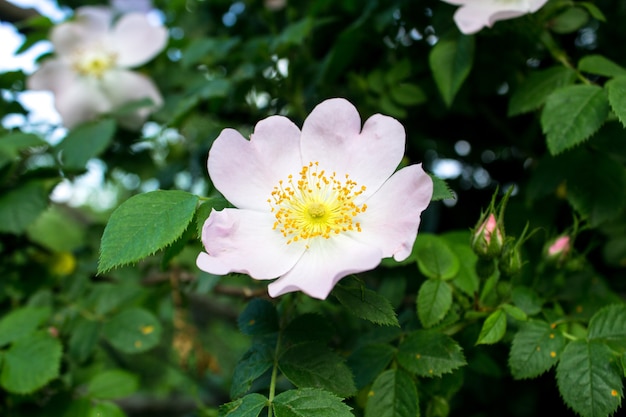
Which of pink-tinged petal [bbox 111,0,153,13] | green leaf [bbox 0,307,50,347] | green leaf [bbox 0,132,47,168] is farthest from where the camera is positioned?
pink-tinged petal [bbox 111,0,153,13]

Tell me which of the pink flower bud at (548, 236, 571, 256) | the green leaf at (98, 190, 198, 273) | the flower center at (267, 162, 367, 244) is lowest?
the pink flower bud at (548, 236, 571, 256)

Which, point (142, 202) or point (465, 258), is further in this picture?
point (465, 258)

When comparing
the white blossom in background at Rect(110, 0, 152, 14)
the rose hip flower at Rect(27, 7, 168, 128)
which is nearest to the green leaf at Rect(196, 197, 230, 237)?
the rose hip flower at Rect(27, 7, 168, 128)

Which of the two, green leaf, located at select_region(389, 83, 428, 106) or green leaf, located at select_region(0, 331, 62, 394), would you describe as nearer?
green leaf, located at select_region(0, 331, 62, 394)

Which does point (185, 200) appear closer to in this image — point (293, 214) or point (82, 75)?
point (293, 214)

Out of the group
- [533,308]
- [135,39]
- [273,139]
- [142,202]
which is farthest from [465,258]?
[135,39]

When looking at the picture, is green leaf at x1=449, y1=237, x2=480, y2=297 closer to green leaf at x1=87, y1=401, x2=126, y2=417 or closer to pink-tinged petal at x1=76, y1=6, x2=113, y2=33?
green leaf at x1=87, y1=401, x2=126, y2=417

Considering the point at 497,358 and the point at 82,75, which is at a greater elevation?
the point at 82,75
